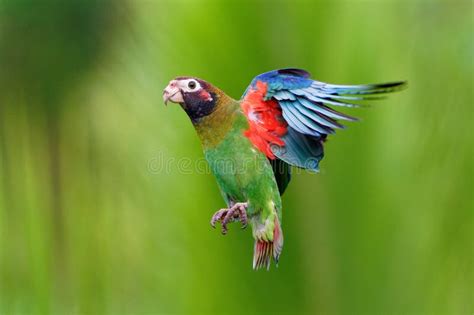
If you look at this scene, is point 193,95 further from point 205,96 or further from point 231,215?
point 231,215

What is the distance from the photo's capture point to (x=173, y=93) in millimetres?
958

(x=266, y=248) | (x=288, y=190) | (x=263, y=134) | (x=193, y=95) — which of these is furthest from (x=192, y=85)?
(x=288, y=190)

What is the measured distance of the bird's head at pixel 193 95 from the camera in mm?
958

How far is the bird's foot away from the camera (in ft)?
3.04

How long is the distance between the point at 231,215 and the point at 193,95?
7.8 inches

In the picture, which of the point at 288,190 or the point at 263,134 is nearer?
the point at 263,134

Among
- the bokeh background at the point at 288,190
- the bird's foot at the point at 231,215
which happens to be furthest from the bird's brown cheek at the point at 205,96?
the bokeh background at the point at 288,190

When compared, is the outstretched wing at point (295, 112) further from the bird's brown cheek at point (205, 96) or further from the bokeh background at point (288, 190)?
the bokeh background at point (288, 190)

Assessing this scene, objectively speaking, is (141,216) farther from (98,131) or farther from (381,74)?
(381,74)

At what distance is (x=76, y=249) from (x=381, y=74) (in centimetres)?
142

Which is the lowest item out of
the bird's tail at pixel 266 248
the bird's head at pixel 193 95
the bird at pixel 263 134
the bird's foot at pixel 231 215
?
the bird's tail at pixel 266 248

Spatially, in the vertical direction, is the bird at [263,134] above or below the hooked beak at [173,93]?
below

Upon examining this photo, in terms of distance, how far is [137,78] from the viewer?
75.8 inches

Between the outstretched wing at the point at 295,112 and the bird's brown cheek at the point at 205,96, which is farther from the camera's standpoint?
the bird's brown cheek at the point at 205,96
